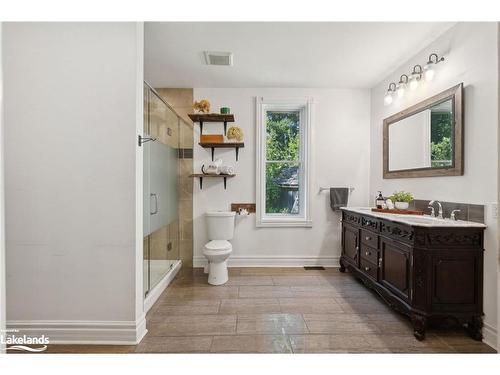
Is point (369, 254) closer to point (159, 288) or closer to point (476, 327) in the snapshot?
point (476, 327)

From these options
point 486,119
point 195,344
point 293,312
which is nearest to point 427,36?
point 486,119

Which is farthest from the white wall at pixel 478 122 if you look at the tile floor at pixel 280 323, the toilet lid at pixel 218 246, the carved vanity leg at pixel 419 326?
the toilet lid at pixel 218 246

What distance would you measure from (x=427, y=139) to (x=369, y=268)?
52.2 inches

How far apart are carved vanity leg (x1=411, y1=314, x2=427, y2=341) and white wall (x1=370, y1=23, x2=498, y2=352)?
40 centimetres

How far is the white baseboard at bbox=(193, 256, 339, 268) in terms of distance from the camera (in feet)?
10.7

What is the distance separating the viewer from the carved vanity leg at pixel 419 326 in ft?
5.66

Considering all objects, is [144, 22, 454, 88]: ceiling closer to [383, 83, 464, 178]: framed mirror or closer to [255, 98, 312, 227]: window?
[255, 98, 312, 227]: window

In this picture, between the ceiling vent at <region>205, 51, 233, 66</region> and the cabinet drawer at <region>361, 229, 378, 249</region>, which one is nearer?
the cabinet drawer at <region>361, 229, 378, 249</region>

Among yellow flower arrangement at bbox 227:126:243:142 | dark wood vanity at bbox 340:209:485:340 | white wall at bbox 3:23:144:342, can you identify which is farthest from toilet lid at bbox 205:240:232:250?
dark wood vanity at bbox 340:209:485:340

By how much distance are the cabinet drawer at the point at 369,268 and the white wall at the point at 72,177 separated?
2021mm

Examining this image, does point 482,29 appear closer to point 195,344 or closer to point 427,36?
point 427,36

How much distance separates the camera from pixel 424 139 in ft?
7.69

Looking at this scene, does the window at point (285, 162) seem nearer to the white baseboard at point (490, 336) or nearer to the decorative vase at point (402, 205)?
the decorative vase at point (402, 205)

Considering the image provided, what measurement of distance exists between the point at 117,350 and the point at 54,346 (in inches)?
17.2
